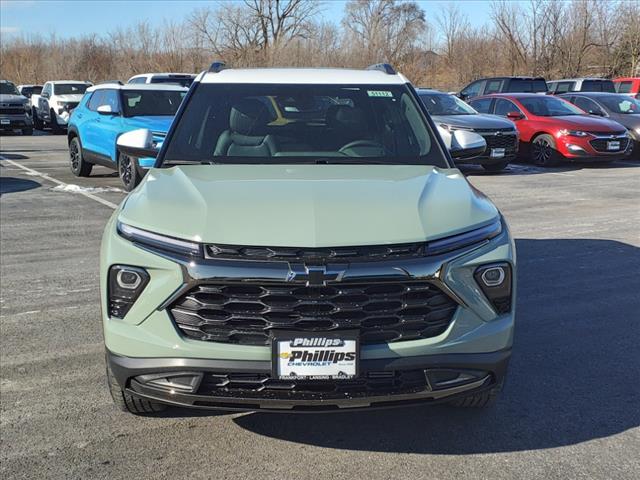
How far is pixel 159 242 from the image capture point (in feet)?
9.71

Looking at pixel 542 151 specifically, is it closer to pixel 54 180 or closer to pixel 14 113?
pixel 54 180

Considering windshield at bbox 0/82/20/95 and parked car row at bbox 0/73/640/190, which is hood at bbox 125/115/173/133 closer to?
parked car row at bbox 0/73/640/190

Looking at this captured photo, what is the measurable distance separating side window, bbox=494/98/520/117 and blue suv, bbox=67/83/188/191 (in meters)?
8.15

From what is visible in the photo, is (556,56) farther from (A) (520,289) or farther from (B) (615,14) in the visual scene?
(A) (520,289)

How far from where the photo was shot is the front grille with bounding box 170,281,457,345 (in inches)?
111

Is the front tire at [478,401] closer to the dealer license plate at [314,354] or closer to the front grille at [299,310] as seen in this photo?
the front grille at [299,310]

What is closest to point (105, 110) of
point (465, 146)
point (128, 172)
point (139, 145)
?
point (128, 172)

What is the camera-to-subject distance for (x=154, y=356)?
2854 mm

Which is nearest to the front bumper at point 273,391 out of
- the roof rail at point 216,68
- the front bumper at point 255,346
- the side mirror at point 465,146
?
the front bumper at point 255,346

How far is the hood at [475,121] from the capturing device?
46.3 feet

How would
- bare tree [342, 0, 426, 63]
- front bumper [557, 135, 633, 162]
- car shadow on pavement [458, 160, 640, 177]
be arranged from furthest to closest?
bare tree [342, 0, 426, 63] < front bumper [557, 135, 633, 162] < car shadow on pavement [458, 160, 640, 177]

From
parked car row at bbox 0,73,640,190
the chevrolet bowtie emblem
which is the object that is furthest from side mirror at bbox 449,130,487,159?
parked car row at bbox 0,73,640,190

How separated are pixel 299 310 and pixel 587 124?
46.2ft

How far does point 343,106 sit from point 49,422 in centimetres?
258
